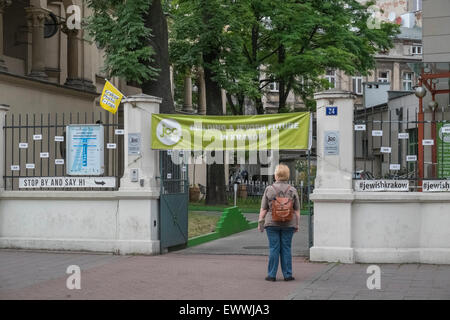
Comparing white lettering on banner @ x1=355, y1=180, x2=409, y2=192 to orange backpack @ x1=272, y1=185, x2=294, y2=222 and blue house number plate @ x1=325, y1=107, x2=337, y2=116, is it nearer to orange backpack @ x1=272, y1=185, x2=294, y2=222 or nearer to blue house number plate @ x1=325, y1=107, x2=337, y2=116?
blue house number plate @ x1=325, y1=107, x2=337, y2=116

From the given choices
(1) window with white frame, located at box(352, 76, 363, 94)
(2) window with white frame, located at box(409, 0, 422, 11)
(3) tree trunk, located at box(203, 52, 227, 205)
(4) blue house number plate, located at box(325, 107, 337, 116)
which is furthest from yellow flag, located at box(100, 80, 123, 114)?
(2) window with white frame, located at box(409, 0, 422, 11)

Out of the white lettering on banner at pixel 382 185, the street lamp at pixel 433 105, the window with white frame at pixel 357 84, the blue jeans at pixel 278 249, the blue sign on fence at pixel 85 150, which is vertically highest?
the window with white frame at pixel 357 84

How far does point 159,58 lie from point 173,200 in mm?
5891

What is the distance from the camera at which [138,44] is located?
727 inches

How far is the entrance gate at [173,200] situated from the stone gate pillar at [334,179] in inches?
118

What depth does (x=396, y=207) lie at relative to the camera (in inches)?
480

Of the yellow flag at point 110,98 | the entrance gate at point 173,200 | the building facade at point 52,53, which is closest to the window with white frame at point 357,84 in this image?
the building facade at point 52,53

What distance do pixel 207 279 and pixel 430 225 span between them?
426 cm

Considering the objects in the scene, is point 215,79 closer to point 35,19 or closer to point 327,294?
point 35,19

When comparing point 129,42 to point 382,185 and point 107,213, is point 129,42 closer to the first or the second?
point 107,213

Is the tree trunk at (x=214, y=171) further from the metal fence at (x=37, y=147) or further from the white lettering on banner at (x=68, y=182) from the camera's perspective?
the white lettering on banner at (x=68, y=182)

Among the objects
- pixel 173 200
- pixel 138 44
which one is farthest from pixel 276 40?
pixel 173 200

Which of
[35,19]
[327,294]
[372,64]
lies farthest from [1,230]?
[372,64]

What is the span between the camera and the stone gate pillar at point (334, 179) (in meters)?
12.2
